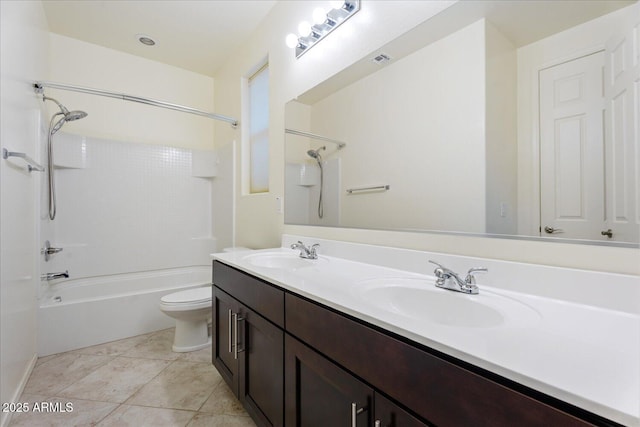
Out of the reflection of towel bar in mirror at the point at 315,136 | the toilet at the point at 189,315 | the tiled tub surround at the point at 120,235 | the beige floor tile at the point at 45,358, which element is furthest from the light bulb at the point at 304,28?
the beige floor tile at the point at 45,358

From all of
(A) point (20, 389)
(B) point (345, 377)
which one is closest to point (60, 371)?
(A) point (20, 389)

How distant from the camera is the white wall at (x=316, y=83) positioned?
0.81 m

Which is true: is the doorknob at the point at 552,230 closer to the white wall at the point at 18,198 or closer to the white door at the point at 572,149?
the white door at the point at 572,149

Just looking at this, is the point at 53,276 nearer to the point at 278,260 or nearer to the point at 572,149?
the point at 278,260

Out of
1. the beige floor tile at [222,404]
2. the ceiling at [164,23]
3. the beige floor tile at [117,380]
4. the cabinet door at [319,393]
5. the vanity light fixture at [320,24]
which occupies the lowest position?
the beige floor tile at [222,404]

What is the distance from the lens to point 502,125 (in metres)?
0.94

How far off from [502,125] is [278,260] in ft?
4.07

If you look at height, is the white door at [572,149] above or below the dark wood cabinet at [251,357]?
above

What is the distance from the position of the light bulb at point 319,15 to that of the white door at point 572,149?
123cm

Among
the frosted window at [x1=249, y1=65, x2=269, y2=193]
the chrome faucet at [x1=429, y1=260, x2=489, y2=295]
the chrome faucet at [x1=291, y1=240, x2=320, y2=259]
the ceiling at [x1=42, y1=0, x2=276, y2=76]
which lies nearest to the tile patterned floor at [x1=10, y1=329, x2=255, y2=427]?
the chrome faucet at [x1=291, y1=240, x2=320, y2=259]

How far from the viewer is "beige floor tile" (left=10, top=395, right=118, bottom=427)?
1.37 m

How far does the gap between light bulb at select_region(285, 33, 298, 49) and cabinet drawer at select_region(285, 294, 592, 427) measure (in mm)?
1711

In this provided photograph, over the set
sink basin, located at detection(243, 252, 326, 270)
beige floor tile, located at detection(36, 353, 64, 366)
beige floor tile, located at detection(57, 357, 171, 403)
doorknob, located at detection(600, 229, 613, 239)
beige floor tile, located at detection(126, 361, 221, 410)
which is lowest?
beige floor tile, located at detection(126, 361, 221, 410)

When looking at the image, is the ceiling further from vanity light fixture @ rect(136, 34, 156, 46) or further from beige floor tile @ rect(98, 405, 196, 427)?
beige floor tile @ rect(98, 405, 196, 427)
